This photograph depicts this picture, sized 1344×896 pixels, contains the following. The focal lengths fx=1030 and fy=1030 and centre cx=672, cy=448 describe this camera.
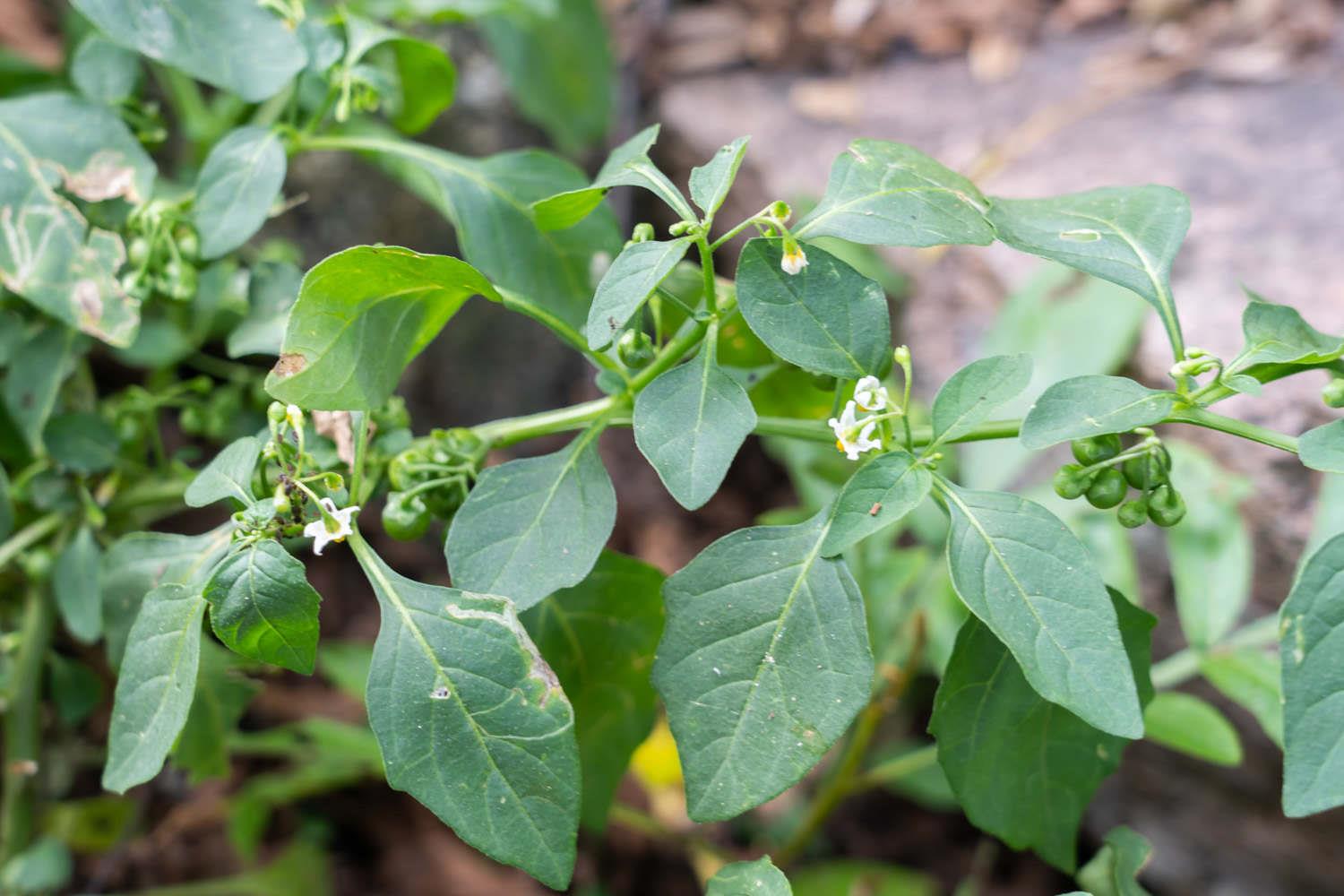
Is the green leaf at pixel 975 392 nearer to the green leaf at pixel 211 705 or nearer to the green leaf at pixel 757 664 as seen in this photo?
the green leaf at pixel 757 664

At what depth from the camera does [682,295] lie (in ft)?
3.74

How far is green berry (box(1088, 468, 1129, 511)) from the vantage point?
913mm

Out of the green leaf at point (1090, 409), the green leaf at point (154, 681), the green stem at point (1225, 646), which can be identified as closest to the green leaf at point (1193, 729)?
the green stem at point (1225, 646)

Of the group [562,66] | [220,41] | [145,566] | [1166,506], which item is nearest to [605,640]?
[145,566]

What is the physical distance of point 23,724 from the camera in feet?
4.60

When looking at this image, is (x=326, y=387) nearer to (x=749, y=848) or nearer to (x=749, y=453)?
(x=749, y=848)

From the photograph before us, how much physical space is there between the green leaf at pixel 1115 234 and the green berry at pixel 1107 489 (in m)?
0.13

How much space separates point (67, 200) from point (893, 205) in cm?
96

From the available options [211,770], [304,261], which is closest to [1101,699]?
[211,770]

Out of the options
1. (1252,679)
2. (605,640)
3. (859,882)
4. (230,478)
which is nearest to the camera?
(230,478)

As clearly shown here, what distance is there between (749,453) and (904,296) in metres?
0.66

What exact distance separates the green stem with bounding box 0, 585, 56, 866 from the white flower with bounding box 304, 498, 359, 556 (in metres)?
0.74

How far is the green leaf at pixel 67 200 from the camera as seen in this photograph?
1.17 metres

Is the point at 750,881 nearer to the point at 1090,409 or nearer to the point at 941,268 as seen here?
the point at 1090,409
